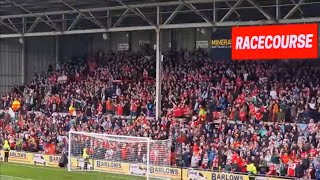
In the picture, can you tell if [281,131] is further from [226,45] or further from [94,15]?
[94,15]

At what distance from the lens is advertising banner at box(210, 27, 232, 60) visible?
1410 inches

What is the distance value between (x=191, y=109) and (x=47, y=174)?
23.8 ft

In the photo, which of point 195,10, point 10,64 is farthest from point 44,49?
point 195,10

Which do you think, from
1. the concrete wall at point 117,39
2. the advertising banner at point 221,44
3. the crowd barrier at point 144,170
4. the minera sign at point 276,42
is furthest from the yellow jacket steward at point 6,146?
the minera sign at point 276,42

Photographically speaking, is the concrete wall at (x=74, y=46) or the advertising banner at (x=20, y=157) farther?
the concrete wall at (x=74, y=46)

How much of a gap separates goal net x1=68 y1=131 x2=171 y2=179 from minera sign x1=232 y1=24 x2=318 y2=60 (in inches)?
201

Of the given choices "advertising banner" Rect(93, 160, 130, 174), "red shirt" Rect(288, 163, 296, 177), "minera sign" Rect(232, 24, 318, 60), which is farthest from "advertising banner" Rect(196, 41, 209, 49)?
"red shirt" Rect(288, 163, 296, 177)

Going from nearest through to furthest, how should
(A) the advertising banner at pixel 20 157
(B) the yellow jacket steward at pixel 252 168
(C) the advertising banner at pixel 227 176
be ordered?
(C) the advertising banner at pixel 227 176 < (B) the yellow jacket steward at pixel 252 168 < (A) the advertising banner at pixel 20 157

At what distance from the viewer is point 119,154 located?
97.5 ft

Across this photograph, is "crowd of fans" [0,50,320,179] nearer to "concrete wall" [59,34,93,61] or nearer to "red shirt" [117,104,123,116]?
"red shirt" [117,104,123,116]

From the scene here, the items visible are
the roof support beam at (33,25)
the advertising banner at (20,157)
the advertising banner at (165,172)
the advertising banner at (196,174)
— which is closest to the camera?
the advertising banner at (196,174)

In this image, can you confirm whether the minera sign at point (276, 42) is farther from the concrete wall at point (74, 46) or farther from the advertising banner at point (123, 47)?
the concrete wall at point (74, 46)

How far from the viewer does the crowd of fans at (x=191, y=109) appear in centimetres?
2770

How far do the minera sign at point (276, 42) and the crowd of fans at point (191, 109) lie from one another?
99.7 inches
